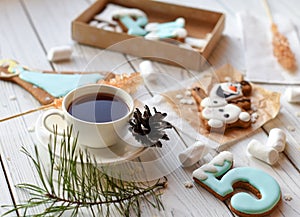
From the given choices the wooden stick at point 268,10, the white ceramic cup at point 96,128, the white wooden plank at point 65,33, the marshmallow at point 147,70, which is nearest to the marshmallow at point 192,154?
the white ceramic cup at point 96,128

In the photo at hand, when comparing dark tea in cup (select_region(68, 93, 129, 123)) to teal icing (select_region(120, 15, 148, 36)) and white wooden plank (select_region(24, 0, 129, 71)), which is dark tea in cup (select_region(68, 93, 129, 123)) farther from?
teal icing (select_region(120, 15, 148, 36))

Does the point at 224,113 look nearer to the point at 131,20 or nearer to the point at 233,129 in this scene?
the point at 233,129

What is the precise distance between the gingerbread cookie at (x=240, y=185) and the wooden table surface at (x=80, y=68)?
2cm

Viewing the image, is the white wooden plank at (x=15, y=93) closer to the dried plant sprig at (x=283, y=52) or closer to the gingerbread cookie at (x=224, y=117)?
the gingerbread cookie at (x=224, y=117)

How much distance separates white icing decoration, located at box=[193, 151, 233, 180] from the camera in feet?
3.12

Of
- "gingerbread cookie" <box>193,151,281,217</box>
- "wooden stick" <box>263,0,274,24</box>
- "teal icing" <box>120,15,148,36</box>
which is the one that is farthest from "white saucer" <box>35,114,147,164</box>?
"wooden stick" <box>263,0,274,24</box>

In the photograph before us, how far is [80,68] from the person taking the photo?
1265 millimetres

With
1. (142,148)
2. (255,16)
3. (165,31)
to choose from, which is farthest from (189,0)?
(142,148)

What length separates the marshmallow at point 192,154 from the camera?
986mm

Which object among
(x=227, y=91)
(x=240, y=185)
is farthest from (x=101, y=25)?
(x=240, y=185)

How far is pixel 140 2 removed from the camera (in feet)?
4.80

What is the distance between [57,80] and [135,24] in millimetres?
288

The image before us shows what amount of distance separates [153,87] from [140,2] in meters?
0.41

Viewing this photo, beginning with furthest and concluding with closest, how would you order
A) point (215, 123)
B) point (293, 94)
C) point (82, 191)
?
1. point (293, 94)
2. point (215, 123)
3. point (82, 191)
